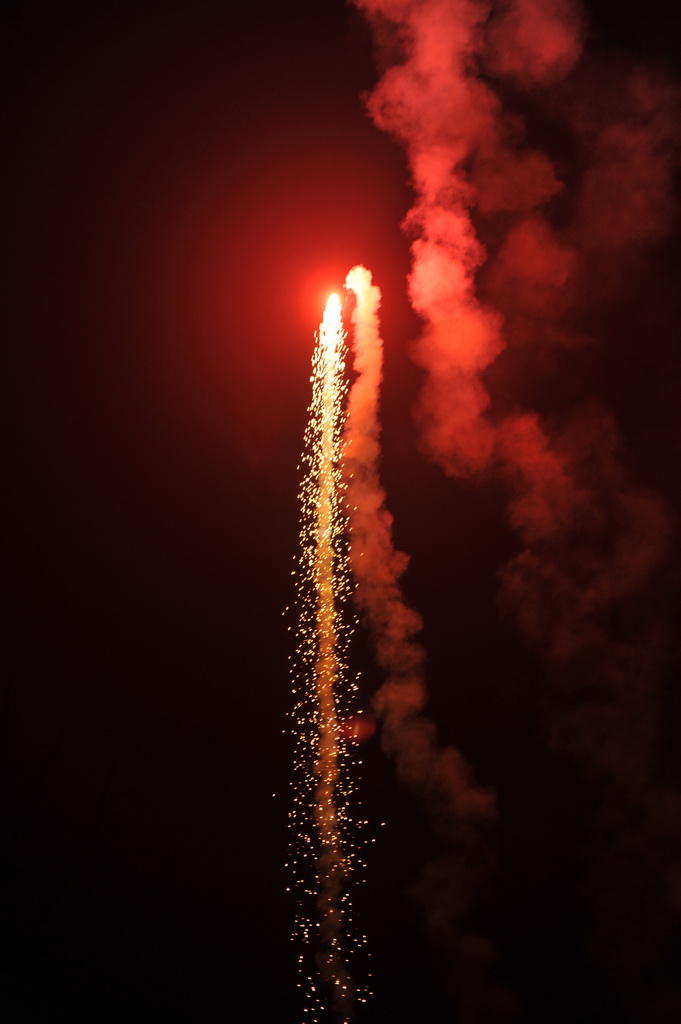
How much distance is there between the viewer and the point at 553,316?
17.4 feet

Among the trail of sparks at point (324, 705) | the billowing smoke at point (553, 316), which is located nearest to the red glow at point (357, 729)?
the trail of sparks at point (324, 705)

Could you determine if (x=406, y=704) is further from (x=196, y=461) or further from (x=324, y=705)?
(x=196, y=461)

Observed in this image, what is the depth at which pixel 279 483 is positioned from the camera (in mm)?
5500

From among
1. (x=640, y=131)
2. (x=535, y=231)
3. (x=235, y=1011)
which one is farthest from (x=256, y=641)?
(x=640, y=131)

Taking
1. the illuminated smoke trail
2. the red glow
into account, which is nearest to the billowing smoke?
the illuminated smoke trail

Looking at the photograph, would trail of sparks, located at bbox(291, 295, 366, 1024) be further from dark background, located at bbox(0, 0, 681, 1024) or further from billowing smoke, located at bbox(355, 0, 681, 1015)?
billowing smoke, located at bbox(355, 0, 681, 1015)

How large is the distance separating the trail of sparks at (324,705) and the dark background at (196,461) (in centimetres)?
12

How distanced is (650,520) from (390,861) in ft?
8.89

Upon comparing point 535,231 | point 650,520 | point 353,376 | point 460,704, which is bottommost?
point 460,704

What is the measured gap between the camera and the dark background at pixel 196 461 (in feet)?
17.3

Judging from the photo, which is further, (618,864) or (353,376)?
(353,376)

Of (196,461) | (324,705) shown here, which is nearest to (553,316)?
(196,461)

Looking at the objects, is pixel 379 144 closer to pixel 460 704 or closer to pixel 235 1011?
pixel 460 704

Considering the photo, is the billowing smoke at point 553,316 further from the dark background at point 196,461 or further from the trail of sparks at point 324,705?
the trail of sparks at point 324,705
